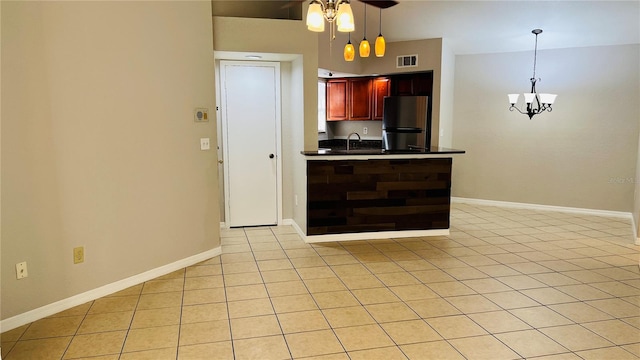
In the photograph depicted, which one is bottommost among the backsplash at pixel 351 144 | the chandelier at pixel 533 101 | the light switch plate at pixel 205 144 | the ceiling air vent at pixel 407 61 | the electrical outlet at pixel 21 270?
the electrical outlet at pixel 21 270

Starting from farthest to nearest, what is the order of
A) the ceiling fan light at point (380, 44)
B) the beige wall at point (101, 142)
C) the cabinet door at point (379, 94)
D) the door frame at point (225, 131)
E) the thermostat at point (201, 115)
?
the cabinet door at point (379, 94)
the door frame at point (225, 131)
the thermostat at point (201, 115)
the ceiling fan light at point (380, 44)
the beige wall at point (101, 142)

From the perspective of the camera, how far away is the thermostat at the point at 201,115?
400 cm

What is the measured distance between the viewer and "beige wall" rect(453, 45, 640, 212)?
5.85 m

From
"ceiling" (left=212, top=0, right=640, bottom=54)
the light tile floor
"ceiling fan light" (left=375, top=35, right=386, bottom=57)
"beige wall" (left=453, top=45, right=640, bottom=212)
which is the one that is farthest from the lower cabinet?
"beige wall" (left=453, top=45, right=640, bottom=212)

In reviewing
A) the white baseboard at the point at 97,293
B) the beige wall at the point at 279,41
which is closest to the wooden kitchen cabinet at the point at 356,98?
the beige wall at the point at 279,41

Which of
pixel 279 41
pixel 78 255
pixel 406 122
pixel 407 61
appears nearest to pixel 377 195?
pixel 279 41

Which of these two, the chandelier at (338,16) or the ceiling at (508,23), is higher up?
the ceiling at (508,23)

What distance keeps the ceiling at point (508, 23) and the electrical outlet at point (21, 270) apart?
189 inches

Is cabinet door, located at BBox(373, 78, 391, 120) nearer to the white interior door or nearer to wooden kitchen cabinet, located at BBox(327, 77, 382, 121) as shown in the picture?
wooden kitchen cabinet, located at BBox(327, 77, 382, 121)

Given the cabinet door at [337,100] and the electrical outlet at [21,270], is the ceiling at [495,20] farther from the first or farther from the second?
the electrical outlet at [21,270]

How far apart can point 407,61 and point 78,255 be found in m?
5.13

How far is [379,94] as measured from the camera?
707cm

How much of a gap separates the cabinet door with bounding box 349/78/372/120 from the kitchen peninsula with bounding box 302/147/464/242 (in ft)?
7.94

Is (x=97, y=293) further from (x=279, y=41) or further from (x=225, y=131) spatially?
(x=279, y=41)
